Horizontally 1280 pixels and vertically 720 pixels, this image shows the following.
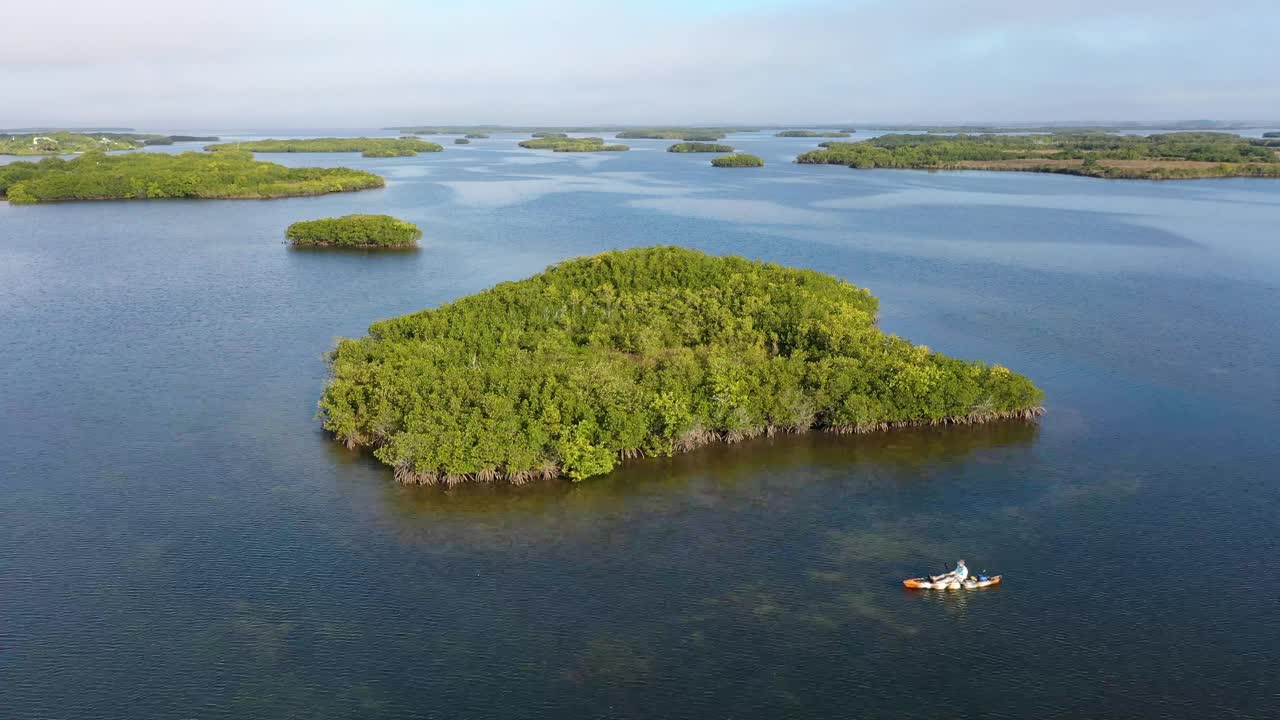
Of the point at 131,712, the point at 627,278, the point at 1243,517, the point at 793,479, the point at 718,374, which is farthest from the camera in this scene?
the point at 627,278

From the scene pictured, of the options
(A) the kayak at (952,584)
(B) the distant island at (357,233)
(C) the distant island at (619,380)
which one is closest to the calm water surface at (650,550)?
(A) the kayak at (952,584)

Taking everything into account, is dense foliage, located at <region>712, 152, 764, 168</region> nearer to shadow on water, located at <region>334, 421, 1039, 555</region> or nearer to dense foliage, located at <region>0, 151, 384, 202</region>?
dense foliage, located at <region>0, 151, 384, 202</region>

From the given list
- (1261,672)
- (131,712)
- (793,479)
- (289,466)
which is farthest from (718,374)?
(131,712)

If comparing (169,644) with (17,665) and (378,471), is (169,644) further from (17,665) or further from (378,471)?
(378,471)

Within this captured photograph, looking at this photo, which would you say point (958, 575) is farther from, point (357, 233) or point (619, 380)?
point (357, 233)

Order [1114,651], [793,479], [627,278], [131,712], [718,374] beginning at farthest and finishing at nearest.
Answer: [627,278] < [718,374] < [793,479] < [1114,651] < [131,712]

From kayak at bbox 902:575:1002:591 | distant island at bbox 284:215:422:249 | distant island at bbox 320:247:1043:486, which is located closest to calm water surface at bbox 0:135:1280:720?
kayak at bbox 902:575:1002:591

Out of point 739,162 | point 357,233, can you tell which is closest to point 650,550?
point 357,233
